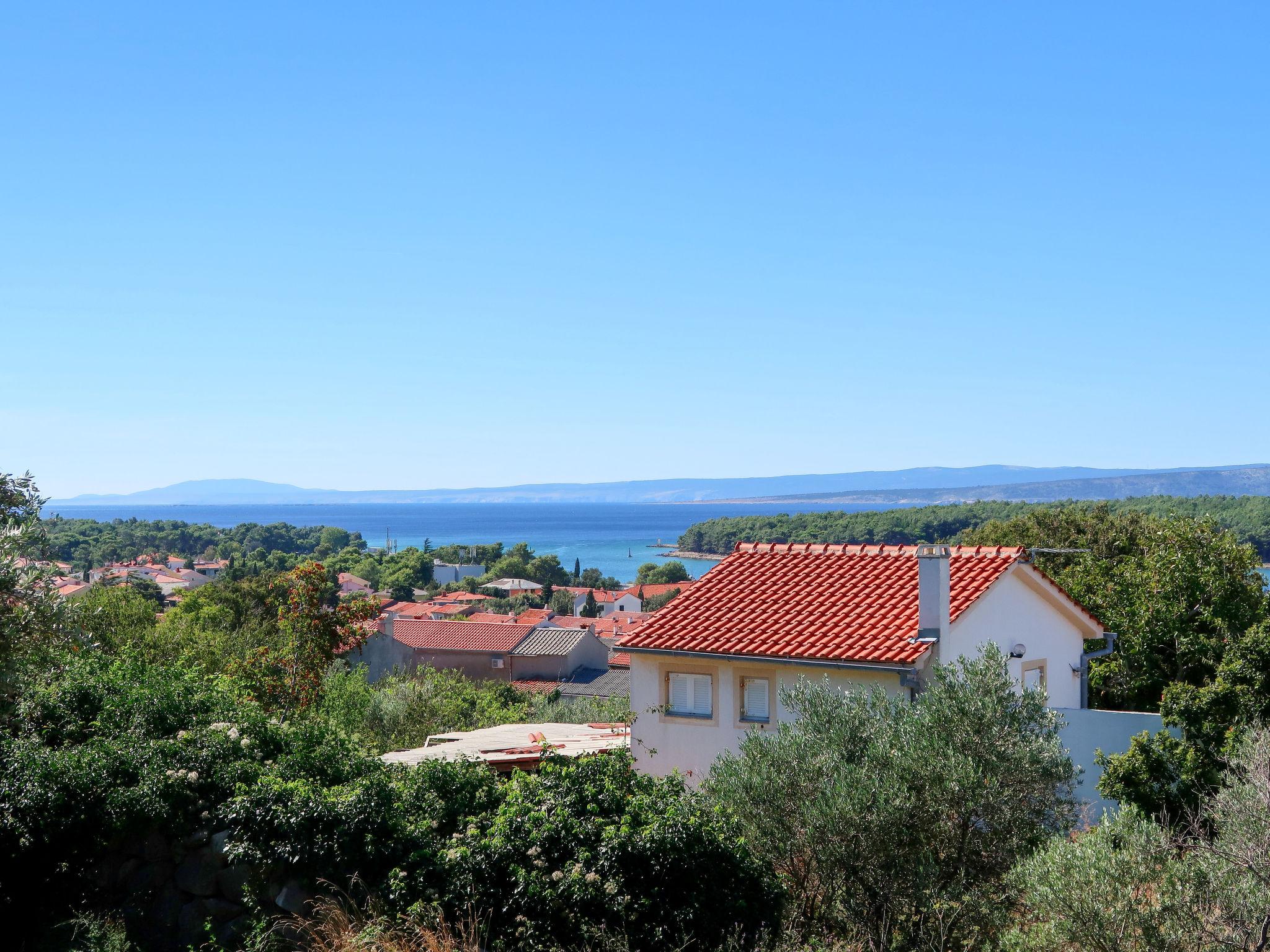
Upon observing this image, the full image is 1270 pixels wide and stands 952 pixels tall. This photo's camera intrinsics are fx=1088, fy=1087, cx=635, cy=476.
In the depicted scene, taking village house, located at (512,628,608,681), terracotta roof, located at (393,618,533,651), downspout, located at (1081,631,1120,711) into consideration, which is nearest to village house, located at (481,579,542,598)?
terracotta roof, located at (393,618,533,651)

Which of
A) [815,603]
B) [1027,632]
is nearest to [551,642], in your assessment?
[815,603]

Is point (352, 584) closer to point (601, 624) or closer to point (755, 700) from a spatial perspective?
point (601, 624)

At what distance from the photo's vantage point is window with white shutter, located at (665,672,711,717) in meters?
17.0

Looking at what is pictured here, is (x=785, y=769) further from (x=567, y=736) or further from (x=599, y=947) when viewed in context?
(x=567, y=736)

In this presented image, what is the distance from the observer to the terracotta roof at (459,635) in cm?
6719

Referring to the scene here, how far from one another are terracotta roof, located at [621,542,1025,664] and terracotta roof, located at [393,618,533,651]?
4915cm

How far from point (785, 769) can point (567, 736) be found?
9.64m

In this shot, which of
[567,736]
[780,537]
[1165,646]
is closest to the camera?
[567,736]

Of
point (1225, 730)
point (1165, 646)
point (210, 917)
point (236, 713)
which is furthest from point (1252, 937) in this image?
point (1165, 646)

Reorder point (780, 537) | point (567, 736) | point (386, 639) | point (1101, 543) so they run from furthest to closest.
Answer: point (780, 537), point (386, 639), point (1101, 543), point (567, 736)

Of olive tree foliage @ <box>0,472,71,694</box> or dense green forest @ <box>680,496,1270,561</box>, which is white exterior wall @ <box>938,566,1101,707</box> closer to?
olive tree foliage @ <box>0,472,71,694</box>

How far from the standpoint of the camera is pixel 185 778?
1050 centimetres

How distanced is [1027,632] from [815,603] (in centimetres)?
369

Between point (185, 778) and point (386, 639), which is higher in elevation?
point (185, 778)
